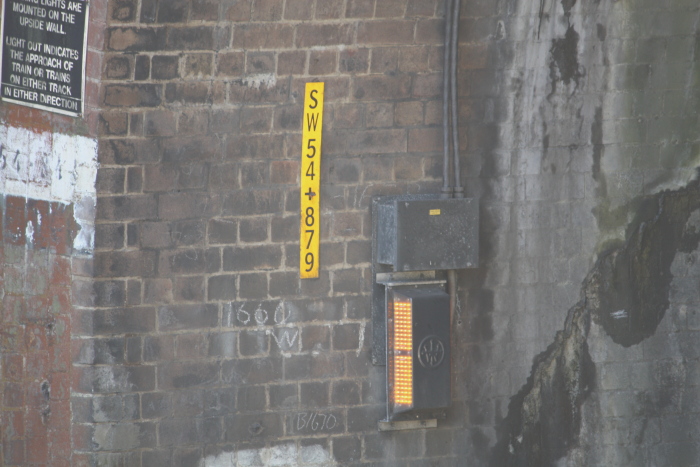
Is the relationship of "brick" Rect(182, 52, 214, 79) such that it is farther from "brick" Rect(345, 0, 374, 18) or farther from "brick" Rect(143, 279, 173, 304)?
"brick" Rect(143, 279, 173, 304)

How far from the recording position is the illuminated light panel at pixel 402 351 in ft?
17.8

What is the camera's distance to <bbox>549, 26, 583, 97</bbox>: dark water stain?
5797 millimetres

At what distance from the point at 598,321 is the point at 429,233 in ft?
5.35

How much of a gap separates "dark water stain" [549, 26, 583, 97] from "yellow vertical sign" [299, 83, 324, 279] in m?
1.72

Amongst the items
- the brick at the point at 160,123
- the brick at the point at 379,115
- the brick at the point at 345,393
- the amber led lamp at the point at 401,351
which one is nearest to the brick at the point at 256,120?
the brick at the point at 160,123

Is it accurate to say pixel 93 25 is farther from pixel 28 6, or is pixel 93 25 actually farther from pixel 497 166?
pixel 497 166

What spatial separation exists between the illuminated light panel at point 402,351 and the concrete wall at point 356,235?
25cm

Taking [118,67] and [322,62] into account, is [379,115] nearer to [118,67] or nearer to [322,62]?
[322,62]

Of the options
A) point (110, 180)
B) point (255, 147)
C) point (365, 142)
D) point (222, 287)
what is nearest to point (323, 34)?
point (365, 142)

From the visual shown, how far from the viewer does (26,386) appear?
550cm

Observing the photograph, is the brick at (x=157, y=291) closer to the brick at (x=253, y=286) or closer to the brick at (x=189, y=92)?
the brick at (x=253, y=286)

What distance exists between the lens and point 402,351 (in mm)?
5449

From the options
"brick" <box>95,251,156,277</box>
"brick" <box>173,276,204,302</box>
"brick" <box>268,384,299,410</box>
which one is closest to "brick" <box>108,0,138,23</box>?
"brick" <box>95,251,156,277</box>

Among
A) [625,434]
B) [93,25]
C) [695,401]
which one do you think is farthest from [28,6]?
[695,401]
